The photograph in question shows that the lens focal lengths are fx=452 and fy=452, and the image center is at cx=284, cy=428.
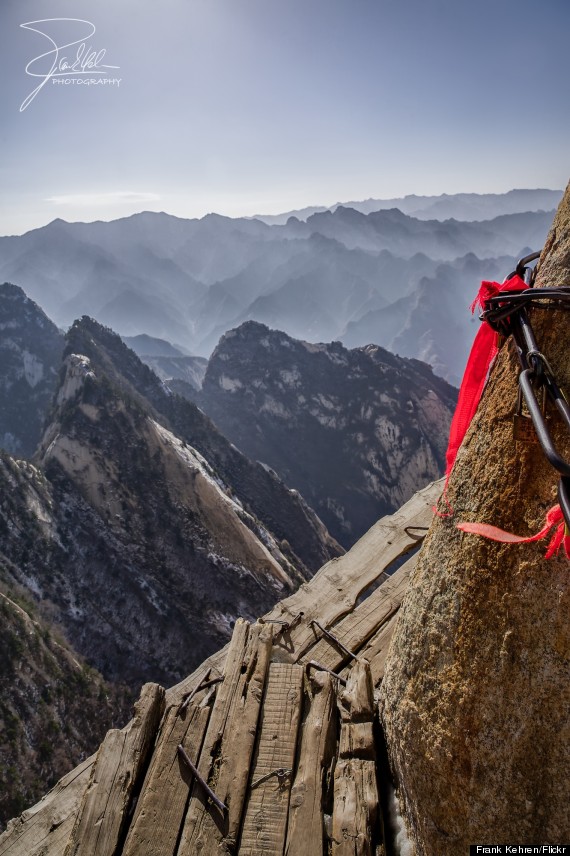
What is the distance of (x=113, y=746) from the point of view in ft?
10.5

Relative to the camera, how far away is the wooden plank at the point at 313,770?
8.52ft

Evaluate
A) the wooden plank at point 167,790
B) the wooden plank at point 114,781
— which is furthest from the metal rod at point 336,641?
the wooden plank at point 114,781

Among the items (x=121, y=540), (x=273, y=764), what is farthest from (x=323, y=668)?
(x=121, y=540)

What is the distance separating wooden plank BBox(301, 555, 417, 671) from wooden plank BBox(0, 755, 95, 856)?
2039mm

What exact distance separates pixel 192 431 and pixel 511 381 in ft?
174

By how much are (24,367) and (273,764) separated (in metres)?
89.6

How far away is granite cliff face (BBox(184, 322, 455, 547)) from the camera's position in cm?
7094

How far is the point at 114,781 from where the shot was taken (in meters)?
2.98

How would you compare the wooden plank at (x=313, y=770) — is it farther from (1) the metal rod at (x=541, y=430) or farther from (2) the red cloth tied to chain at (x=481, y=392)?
(1) the metal rod at (x=541, y=430)

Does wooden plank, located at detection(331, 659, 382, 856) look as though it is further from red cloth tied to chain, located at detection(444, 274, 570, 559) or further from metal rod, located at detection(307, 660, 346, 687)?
red cloth tied to chain, located at detection(444, 274, 570, 559)

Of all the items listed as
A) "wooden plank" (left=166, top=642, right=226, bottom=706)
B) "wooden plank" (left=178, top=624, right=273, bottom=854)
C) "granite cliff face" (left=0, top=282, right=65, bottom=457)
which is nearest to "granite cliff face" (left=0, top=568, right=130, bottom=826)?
"wooden plank" (left=166, top=642, right=226, bottom=706)

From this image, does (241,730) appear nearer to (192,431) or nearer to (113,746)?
(113,746)

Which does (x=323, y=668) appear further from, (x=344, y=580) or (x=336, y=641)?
(x=344, y=580)

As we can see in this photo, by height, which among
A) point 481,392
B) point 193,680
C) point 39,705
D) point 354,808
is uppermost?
point 481,392
